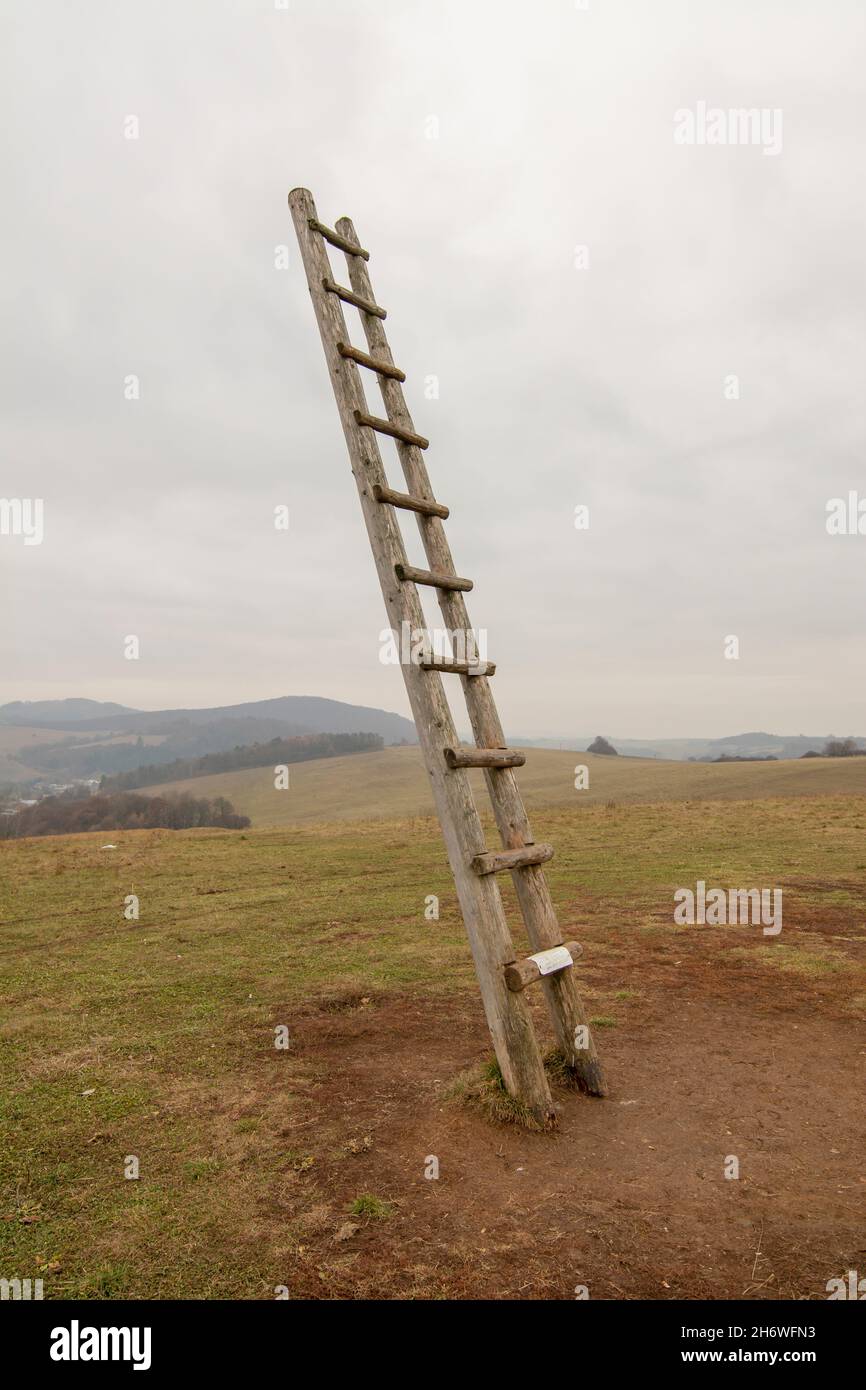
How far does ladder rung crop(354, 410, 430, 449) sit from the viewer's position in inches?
261

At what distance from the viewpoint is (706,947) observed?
35.5 feet

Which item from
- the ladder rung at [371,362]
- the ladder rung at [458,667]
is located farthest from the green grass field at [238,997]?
the ladder rung at [371,362]

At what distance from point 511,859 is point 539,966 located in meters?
0.81

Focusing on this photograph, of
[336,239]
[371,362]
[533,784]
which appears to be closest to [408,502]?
[371,362]

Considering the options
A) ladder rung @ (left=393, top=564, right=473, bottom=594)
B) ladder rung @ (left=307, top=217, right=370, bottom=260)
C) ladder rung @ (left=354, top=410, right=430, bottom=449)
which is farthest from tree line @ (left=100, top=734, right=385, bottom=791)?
ladder rung @ (left=393, top=564, right=473, bottom=594)

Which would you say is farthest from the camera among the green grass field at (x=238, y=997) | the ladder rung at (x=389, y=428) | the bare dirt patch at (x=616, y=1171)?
the ladder rung at (x=389, y=428)

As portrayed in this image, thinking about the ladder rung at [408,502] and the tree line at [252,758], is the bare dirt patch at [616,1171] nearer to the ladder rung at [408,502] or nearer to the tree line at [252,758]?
the ladder rung at [408,502]

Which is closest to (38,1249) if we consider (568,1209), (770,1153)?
(568,1209)

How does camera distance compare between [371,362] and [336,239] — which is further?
[336,239]

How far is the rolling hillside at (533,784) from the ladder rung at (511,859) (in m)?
34.5

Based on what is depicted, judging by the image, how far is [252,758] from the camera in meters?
122

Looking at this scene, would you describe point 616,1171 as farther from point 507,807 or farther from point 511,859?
point 507,807

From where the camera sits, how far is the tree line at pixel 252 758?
387ft

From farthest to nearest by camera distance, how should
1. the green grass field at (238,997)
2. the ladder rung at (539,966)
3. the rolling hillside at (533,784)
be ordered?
the rolling hillside at (533,784) → the ladder rung at (539,966) → the green grass field at (238,997)
